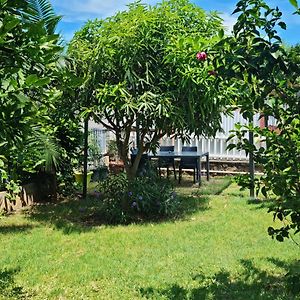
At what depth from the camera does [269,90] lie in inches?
110

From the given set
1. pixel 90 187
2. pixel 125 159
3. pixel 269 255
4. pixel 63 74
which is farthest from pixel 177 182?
pixel 63 74

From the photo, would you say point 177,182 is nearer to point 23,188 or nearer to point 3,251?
point 23,188

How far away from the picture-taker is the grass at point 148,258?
4.16 meters

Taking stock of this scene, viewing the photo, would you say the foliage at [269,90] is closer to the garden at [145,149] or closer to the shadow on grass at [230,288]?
the garden at [145,149]

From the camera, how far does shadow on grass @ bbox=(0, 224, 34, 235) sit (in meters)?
6.70

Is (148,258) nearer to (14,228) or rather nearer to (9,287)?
(9,287)

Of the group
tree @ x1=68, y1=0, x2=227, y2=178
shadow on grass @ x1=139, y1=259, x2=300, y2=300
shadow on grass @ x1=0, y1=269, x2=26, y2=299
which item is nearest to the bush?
tree @ x1=68, y1=0, x2=227, y2=178

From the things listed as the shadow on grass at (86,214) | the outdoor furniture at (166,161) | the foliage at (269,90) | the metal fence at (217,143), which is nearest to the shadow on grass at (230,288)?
the foliage at (269,90)

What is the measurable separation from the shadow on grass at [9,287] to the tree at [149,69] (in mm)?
2982

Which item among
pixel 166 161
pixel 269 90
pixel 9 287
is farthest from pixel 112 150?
pixel 269 90

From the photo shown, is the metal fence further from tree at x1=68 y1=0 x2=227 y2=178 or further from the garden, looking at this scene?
tree at x1=68 y1=0 x2=227 y2=178

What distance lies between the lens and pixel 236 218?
23.8 ft

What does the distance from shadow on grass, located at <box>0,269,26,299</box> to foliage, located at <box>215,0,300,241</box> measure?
8.29 feet

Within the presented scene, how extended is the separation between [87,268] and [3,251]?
1.44 m
